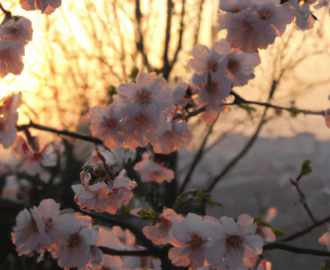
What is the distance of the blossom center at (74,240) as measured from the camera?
672 mm

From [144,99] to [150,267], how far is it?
912 mm

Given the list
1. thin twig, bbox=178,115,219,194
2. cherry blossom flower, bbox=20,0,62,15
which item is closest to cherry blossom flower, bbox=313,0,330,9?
cherry blossom flower, bbox=20,0,62,15

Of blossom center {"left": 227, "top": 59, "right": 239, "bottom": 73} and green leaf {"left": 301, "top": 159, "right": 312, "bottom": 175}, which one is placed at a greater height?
blossom center {"left": 227, "top": 59, "right": 239, "bottom": 73}

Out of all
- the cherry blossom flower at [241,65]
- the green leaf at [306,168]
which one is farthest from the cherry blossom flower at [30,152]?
the green leaf at [306,168]

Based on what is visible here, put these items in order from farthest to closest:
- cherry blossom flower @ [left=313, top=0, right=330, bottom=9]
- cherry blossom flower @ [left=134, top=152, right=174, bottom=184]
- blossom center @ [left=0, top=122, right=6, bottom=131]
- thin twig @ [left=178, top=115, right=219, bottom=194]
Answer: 1. thin twig @ [left=178, top=115, right=219, bottom=194]
2. cherry blossom flower @ [left=134, top=152, right=174, bottom=184]
3. cherry blossom flower @ [left=313, top=0, right=330, bottom=9]
4. blossom center @ [left=0, top=122, right=6, bottom=131]

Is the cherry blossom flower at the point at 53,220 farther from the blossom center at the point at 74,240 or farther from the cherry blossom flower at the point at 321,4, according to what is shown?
the cherry blossom flower at the point at 321,4

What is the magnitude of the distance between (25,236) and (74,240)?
0.14 meters

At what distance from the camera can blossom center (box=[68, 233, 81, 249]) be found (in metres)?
0.67

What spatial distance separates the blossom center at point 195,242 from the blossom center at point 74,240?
324mm

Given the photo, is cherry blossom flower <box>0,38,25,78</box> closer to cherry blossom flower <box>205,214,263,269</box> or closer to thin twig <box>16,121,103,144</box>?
thin twig <box>16,121,103,144</box>

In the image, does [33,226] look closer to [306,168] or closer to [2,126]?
[2,126]

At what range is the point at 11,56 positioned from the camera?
2.36 feet

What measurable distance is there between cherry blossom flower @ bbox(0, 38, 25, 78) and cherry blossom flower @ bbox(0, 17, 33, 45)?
50 millimetres

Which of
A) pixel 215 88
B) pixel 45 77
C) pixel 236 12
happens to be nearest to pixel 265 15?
pixel 236 12
